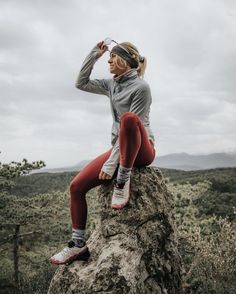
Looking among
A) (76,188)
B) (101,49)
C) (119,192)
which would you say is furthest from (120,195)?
(101,49)

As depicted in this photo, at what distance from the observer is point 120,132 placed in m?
3.98

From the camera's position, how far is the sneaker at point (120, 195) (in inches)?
167

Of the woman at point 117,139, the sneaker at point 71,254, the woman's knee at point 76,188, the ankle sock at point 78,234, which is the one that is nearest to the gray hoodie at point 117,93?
the woman at point 117,139

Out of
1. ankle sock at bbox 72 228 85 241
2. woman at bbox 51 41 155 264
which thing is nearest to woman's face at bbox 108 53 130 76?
woman at bbox 51 41 155 264

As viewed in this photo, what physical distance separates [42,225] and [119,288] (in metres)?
8.05

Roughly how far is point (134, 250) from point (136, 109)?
1451 millimetres

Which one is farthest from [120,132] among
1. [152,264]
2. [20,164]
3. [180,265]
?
[20,164]

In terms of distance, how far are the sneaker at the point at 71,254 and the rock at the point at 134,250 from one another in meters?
0.09

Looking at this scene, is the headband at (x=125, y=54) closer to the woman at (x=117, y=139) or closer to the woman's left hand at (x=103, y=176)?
the woman at (x=117, y=139)

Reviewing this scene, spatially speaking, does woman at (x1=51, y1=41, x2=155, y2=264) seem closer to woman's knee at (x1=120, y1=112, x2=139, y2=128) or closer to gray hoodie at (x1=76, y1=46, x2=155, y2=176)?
gray hoodie at (x1=76, y1=46, x2=155, y2=176)

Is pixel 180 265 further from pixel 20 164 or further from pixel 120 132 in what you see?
pixel 20 164

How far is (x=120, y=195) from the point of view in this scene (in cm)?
426

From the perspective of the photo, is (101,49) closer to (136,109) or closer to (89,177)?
(136,109)

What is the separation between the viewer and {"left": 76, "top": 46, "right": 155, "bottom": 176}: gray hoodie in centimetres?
421
